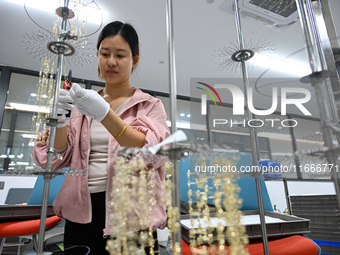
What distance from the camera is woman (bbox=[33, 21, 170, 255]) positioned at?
2.40 ft

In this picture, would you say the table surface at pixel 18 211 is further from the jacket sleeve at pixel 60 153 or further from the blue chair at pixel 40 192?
the jacket sleeve at pixel 60 153

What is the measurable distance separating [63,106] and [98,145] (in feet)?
0.59

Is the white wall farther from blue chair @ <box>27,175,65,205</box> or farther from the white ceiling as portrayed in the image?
blue chair @ <box>27,175,65,205</box>

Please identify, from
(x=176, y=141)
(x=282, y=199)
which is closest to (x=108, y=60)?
(x=176, y=141)

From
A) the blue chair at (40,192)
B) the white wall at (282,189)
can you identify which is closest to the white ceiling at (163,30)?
the blue chair at (40,192)

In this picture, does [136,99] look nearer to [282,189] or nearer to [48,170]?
[48,170]

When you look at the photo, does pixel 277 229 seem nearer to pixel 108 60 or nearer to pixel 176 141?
pixel 176 141

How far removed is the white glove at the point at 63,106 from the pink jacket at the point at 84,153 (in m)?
0.10

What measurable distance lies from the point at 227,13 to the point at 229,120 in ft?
8.27

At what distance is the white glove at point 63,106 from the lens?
698 mm

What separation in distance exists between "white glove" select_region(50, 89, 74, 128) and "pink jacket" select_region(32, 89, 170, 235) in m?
0.10

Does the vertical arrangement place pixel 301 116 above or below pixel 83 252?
above

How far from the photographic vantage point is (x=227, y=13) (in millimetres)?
2734

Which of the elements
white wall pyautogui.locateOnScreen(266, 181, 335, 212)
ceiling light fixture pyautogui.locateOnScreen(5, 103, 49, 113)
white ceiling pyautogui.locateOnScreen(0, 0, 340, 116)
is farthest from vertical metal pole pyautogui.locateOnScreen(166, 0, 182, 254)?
white wall pyautogui.locateOnScreen(266, 181, 335, 212)
